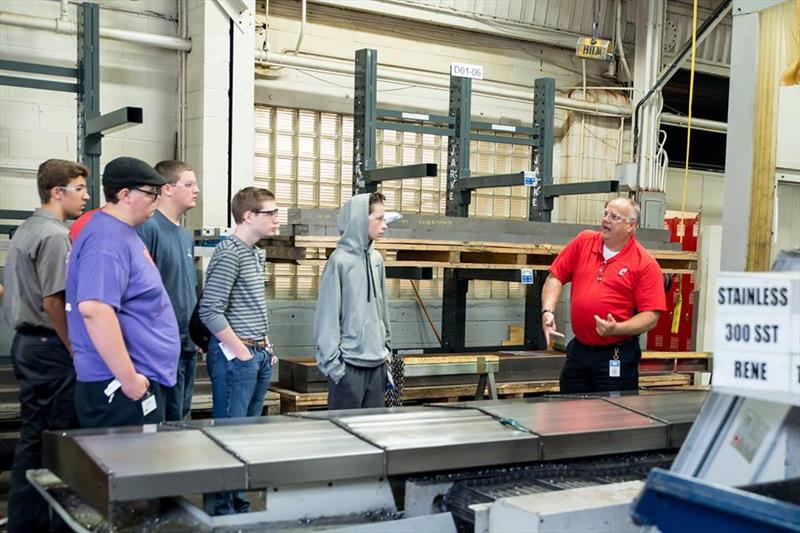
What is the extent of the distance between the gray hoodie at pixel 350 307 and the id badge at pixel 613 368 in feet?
3.72

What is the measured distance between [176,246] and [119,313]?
91cm

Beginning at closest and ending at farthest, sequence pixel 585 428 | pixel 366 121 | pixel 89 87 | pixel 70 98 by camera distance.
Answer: pixel 585 428 < pixel 89 87 < pixel 366 121 < pixel 70 98

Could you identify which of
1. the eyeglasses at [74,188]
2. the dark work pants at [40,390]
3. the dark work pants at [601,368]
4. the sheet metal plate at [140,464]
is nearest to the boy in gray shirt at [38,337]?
the dark work pants at [40,390]

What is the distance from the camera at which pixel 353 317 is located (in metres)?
3.96

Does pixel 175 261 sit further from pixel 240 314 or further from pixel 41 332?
pixel 41 332

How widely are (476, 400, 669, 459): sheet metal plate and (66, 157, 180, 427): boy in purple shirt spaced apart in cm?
119

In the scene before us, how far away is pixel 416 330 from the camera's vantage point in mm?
7906

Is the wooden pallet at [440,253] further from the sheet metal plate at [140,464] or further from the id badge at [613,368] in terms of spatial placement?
the sheet metal plate at [140,464]

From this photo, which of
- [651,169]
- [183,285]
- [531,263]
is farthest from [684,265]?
[183,285]

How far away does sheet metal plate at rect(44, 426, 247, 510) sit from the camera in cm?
197

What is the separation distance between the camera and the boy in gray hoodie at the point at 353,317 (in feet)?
13.0

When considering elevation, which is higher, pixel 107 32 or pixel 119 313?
pixel 107 32

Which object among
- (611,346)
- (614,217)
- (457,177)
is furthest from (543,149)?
(611,346)

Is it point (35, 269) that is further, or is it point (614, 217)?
point (614, 217)
